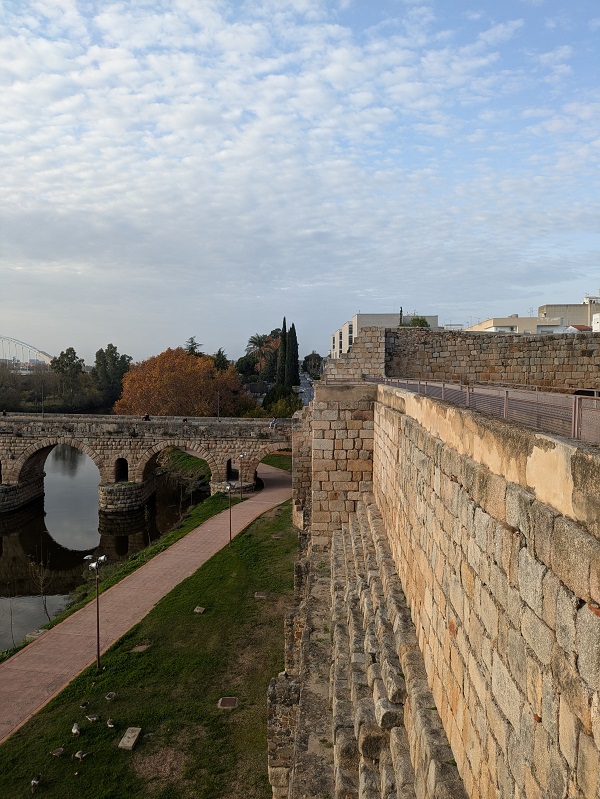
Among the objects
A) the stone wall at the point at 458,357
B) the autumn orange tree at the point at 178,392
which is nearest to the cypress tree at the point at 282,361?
the autumn orange tree at the point at 178,392

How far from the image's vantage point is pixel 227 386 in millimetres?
42906

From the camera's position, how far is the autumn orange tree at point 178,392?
39156 millimetres

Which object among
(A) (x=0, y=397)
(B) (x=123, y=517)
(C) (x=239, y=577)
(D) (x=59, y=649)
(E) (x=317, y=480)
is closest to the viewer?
(E) (x=317, y=480)

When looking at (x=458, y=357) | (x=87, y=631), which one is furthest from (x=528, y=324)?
(x=87, y=631)

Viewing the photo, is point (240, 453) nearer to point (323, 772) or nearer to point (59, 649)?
point (59, 649)

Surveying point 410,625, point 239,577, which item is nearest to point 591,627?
point 410,625

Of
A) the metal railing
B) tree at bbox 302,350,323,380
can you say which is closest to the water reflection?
the metal railing

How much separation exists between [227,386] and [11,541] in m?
21.2

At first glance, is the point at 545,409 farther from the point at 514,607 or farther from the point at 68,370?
the point at 68,370

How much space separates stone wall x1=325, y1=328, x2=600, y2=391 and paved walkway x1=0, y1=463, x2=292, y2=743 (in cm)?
776

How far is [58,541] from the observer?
24.3 metres

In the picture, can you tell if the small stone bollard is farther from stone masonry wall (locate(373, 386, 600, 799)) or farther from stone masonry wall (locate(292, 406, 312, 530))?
stone masonry wall (locate(292, 406, 312, 530))

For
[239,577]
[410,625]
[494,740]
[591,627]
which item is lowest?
[239,577]

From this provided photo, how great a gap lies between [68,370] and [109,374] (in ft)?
14.3
